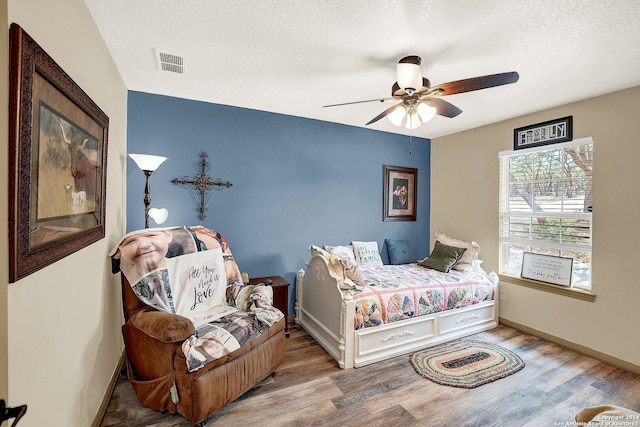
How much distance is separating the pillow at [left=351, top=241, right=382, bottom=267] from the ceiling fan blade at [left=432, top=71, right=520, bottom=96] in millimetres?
2234

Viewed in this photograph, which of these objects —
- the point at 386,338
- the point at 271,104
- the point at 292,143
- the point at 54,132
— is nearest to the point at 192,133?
the point at 271,104

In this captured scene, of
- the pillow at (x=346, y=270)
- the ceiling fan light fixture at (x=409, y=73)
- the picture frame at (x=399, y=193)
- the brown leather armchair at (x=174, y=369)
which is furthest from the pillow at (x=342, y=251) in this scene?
the ceiling fan light fixture at (x=409, y=73)

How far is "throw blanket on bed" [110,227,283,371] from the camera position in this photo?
188cm

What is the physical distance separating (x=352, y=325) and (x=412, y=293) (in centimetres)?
72

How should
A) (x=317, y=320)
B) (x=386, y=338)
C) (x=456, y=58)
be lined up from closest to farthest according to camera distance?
(x=456, y=58)
(x=386, y=338)
(x=317, y=320)

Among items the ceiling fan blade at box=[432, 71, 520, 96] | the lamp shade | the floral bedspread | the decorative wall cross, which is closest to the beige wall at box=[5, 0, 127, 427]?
the lamp shade

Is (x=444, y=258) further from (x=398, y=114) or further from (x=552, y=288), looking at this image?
(x=398, y=114)

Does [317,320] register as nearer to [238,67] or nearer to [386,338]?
[386,338]

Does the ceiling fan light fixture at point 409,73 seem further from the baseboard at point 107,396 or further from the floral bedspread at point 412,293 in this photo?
the baseboard at point 107,396

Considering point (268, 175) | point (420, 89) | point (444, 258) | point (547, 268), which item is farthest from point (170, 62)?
point (547, 268)

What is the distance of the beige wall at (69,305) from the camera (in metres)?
1.00

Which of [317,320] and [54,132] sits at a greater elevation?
[54,132]

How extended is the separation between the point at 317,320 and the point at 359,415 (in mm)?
1133

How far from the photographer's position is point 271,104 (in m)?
3.11
